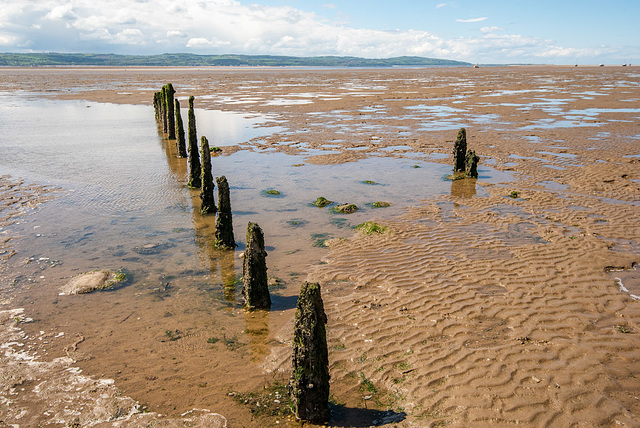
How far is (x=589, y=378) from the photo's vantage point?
6.87 m

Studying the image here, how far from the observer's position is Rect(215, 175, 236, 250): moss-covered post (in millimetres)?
12558

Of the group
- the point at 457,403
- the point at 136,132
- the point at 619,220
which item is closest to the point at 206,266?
the point at 457,403

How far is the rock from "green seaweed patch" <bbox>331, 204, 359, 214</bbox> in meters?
7.50

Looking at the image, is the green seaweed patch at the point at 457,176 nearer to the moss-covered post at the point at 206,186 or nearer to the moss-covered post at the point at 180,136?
the moss-covered post at the point at 206,186

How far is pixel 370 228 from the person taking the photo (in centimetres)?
1364

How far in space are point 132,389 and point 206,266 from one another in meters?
4.86

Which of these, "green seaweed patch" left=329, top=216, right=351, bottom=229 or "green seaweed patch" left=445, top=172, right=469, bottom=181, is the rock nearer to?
"green seaweed patch" left=329, top=216, right=351, bottom=229

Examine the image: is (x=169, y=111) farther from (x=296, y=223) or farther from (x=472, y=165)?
(x=472, y=165)

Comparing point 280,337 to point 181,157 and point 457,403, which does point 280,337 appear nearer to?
point 457,403

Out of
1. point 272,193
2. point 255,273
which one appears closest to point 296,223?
point 272,193

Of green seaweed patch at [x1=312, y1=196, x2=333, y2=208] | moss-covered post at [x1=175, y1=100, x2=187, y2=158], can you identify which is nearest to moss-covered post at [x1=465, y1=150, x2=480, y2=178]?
green seaweed patch at [x1=312, y1=196, x2=333, y2=208]

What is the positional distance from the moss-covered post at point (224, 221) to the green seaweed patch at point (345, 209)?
4.35 metres

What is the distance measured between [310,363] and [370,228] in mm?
7776

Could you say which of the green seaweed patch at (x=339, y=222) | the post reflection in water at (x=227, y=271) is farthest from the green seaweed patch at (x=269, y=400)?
the green seaweed patch at (x=339, y=222)
